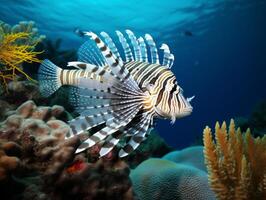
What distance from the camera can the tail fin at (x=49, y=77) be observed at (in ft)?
12.0

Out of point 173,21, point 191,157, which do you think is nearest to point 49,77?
point 191,157

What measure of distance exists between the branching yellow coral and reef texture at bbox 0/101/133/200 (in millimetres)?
866

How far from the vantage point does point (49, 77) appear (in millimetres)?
3730

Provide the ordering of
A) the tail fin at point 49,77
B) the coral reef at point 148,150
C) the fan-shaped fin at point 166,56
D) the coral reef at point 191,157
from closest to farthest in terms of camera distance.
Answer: the fan-shaped fin at point 166,56 < the tail fin at point 49,77 < the coral reef at point 191,157 < the coral reef at point 148,150

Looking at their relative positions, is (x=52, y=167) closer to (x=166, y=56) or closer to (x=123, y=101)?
(x=123, y=101)

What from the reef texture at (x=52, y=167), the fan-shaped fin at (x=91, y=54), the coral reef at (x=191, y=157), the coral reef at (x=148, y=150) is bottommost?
the coral reef at (x=148, y=150)

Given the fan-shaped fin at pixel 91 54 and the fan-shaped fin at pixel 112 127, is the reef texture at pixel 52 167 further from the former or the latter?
the fan-shaped fin at pixel 91 54

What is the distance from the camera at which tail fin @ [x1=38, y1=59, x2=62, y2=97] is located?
3.66 meters

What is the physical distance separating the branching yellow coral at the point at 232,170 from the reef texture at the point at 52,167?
0.87 metres

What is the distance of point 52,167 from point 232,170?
5.28 feet

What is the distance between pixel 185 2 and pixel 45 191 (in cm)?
2055

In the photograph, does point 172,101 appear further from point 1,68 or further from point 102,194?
point 1,68

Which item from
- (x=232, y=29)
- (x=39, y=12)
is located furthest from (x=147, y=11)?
(x=232, y=29)

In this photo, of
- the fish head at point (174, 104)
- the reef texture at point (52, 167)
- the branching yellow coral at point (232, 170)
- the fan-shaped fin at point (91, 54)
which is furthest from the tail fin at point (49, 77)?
the branching yellow coral at point (232, 170)
